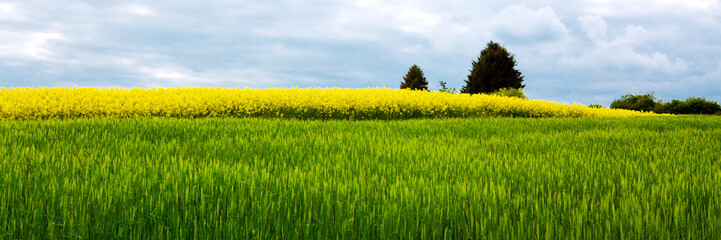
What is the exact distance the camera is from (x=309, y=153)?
211 inches

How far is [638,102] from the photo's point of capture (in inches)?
1120

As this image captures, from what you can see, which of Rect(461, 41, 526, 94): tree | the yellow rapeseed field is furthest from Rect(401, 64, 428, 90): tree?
the yellow rapeseed field

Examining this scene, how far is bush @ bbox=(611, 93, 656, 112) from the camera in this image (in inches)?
1118

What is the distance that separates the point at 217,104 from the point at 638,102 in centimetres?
2744

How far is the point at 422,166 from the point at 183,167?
231 cm

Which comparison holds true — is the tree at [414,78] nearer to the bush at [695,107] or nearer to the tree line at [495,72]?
the tree line at [495,72]

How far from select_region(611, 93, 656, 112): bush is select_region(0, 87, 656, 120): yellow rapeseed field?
61.2 feet

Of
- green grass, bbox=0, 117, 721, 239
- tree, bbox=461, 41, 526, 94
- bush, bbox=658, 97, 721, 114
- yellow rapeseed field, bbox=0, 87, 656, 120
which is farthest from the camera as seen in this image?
tree, bbox=461, 41, 526, 94

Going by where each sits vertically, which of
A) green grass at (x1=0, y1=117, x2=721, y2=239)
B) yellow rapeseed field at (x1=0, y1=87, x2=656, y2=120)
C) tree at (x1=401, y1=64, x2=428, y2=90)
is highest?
tree at (x1=401, y1=64, x2=428, y2=90)

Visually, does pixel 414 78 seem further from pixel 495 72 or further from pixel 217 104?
pixel 217 104

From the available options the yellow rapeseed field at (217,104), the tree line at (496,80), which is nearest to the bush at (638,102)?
the tree line at (496,80)

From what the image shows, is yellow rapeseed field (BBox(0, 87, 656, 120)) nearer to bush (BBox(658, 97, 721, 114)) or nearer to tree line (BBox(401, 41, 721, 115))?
tree line (BBox(401, 41, 721, 115))

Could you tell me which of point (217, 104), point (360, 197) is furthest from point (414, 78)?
point (360, 197)

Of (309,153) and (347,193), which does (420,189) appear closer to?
(347,193)
